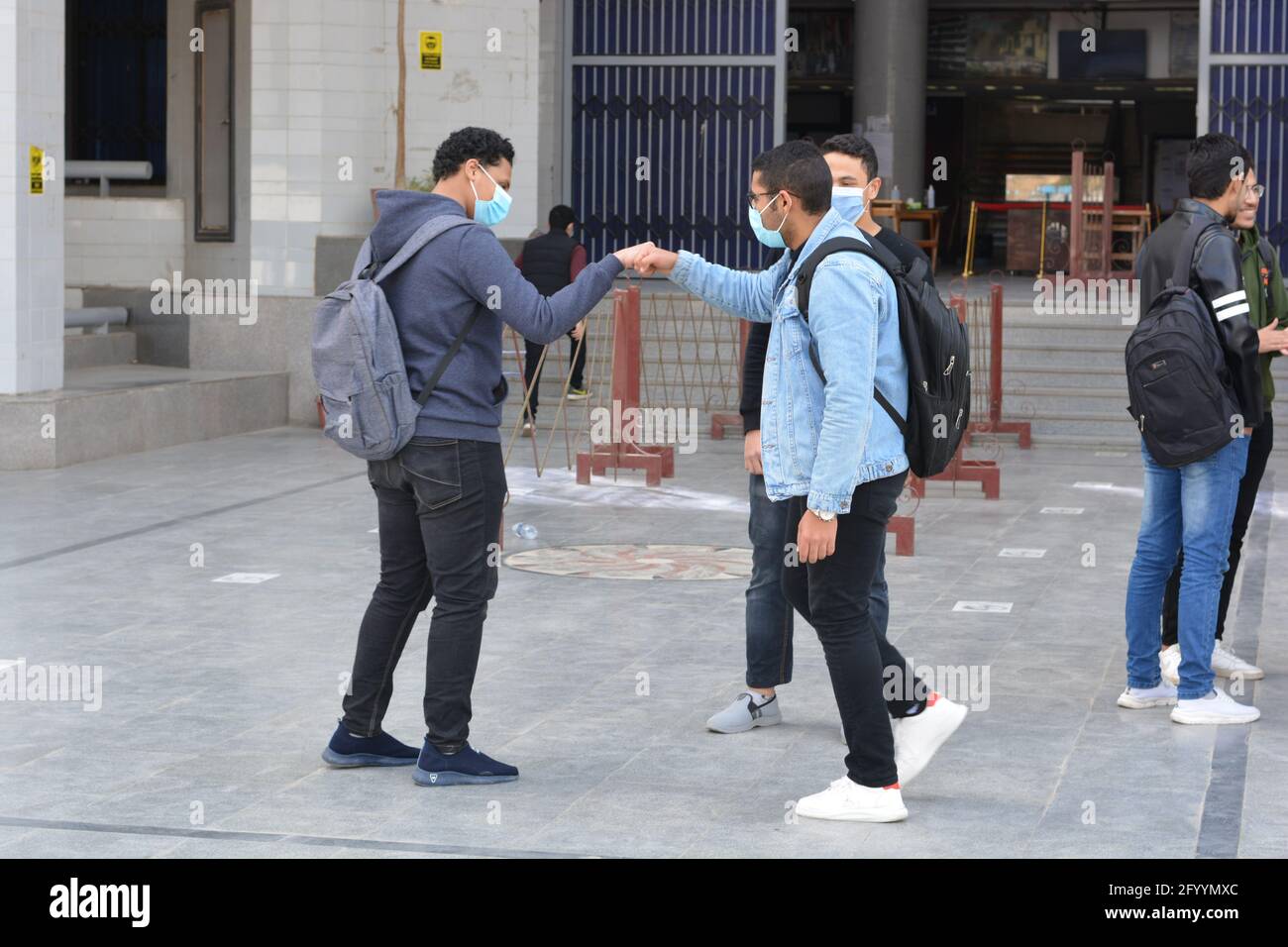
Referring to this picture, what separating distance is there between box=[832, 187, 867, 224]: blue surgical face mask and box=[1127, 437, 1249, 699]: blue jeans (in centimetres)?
126

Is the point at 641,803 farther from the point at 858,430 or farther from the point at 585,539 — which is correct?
the point at 585,539

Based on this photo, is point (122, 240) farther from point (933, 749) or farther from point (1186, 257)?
point (933, 749)

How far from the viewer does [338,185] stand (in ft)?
48.9

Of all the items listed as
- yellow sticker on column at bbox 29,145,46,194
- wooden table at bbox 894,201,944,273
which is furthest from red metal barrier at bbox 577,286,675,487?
wooden table at bbox 894,201,944,273

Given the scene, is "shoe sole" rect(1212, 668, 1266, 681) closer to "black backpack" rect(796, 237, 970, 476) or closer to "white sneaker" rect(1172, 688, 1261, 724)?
"white sneaker" rect(1172, 688, 1261, 724)

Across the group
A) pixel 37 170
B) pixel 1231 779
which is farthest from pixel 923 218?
pixel 1231 779

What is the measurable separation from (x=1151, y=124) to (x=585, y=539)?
2105cm

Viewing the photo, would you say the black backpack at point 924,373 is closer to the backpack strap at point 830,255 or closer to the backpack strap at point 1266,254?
the backpack strap at point 830,255

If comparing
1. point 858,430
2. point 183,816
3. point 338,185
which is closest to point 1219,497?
point 858,430

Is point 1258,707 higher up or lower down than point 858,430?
lower down

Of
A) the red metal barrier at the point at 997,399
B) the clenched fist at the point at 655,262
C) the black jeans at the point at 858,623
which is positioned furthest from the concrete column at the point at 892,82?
the black jeans at the point at 858,623

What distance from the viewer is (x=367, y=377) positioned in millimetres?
5066

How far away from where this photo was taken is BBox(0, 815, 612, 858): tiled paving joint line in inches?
182

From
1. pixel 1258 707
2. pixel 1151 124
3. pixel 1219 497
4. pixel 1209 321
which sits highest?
pixel 1151 124
